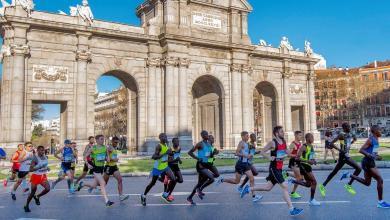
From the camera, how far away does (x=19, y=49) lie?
26.4 meters

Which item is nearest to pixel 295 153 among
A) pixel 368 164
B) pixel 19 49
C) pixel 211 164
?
pixel 368 164

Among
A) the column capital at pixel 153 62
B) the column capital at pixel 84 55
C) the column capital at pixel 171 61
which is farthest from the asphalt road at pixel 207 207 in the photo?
the column capital at pixel 153 62

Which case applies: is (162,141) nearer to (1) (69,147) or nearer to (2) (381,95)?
(1) (69,147)

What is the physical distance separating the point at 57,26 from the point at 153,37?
7.49 metres

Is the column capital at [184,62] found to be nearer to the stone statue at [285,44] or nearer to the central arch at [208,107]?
the central arch at [208,107]

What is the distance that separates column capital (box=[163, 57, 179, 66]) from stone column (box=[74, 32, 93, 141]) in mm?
5992

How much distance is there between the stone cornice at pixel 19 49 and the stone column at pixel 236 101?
17.1 m

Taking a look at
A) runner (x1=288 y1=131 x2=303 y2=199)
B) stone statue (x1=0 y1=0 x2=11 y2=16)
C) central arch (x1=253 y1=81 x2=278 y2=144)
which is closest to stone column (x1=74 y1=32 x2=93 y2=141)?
stone statue (x1=0 y1=0 x2=11 y2=16)

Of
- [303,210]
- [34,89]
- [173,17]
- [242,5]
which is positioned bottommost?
[303,210]

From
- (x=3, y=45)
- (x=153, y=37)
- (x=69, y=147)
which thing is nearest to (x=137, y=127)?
(x=153, y=37)

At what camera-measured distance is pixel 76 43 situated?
2883 cm

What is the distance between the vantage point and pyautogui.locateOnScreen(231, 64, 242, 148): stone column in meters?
34.3

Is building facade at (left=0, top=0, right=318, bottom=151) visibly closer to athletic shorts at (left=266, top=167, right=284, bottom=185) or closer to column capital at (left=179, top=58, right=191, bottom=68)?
column capital at (left=179, top=58, right=191, bottom=68)

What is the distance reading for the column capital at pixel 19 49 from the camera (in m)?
26.2
